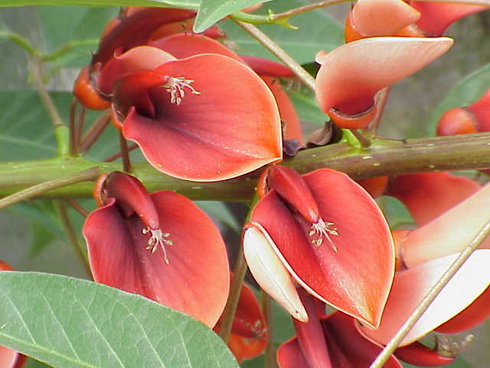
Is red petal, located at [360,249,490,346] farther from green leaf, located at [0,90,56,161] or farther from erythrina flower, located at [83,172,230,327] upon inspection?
green leaf, located at [0,90,56,161]

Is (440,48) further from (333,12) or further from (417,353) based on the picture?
(333,12)

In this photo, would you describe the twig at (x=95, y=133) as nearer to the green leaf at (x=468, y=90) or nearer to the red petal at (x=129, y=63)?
the red petal at (x=129, y=63)

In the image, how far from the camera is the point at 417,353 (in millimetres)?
341

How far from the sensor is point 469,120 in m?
0.39

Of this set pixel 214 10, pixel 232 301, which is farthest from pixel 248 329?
pixel 214 10

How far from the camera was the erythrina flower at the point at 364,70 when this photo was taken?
0.29m

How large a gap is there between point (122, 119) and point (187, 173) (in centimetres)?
6

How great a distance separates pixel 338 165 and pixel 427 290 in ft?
0.24

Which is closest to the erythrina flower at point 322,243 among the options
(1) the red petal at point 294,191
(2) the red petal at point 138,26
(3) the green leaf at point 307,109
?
(1) the red petal at point 294,191

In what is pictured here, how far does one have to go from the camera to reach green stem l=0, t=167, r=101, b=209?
1.12 ft

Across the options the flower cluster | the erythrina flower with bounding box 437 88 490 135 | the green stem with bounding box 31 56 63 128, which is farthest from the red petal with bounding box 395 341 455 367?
the green stem with bounding box 31 56 63 128

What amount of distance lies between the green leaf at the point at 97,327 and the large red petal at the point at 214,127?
65 millimetres

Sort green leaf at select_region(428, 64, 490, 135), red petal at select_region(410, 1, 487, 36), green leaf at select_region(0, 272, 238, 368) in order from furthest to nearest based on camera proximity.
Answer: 1. green leaf at select_region(428, 64, 490, 135)
2. red petal at select_region(410, 1, 487, 36)
3. green leaf at select_region(0, 272, 238, 368)

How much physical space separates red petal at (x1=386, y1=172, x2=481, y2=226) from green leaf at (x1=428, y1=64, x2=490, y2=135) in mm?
148
